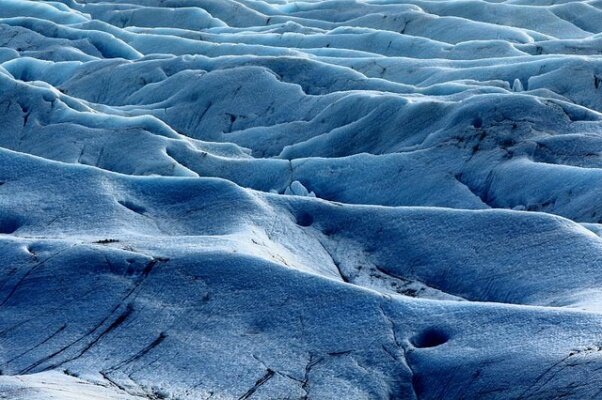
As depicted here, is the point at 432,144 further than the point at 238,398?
Yes

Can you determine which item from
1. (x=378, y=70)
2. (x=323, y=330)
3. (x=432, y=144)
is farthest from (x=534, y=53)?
(x=323, y=330)

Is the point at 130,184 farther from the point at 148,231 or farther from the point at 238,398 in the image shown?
the point at 238,398

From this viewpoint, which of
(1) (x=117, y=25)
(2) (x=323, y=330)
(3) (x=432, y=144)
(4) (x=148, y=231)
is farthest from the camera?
(1) (x=117, y=25)

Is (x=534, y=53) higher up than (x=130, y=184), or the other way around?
(x=130, y=184)

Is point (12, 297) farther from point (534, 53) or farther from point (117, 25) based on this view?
point (117, 25)

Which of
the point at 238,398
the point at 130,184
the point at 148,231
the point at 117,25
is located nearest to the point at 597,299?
the point at 238,398

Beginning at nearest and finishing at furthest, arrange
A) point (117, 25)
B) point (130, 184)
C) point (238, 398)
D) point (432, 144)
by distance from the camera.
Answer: point (238, 398) < point (130, 184) < point (432, 144) < point (117, 25)

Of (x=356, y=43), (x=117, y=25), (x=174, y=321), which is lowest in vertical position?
(x=117, y=25)
